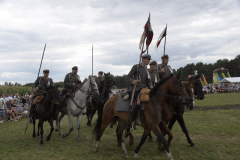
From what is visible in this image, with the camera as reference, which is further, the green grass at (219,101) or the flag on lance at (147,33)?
the green grass at (219,101)

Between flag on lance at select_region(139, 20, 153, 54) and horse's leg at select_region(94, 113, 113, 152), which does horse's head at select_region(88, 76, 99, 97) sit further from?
flag on lance at select_region(139, 20, 153, 54)

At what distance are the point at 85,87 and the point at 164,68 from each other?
386 cm

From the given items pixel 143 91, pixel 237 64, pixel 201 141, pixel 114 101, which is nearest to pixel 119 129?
pixel 114 101

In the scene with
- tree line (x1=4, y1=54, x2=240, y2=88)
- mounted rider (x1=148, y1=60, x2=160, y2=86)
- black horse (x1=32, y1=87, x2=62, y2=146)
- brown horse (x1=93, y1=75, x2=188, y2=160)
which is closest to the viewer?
brown horse (x1=93, y1=75, x2=188, y2=160)

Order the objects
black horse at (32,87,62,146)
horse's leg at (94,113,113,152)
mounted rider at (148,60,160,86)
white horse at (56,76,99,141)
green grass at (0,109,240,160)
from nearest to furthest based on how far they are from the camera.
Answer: green grass at (0,109,240,160)
horse's leg at (94,113,113,152)
mounted rider at (148,60,160,86)
black horse at (32,87,62,146)
white horse at (56,76,99,141)

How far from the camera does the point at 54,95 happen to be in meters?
8.03

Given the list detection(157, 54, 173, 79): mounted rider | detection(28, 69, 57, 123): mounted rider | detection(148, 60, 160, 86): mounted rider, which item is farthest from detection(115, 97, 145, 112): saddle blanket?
detection(28, 69, 57, 123): mounted rider

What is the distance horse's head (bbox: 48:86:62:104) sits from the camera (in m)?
7.93

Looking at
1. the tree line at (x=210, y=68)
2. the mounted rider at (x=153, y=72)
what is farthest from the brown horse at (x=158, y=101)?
the tree line at (x=210, y=68)

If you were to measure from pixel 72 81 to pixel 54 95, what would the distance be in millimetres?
1798

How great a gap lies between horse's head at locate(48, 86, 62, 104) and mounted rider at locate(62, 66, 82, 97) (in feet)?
4.60

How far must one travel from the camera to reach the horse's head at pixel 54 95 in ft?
26.0

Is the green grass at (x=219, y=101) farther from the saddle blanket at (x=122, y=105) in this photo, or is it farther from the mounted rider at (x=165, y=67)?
the saddle blanket at (x=122, y=105)

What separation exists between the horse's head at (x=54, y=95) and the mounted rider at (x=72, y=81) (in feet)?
4.60
